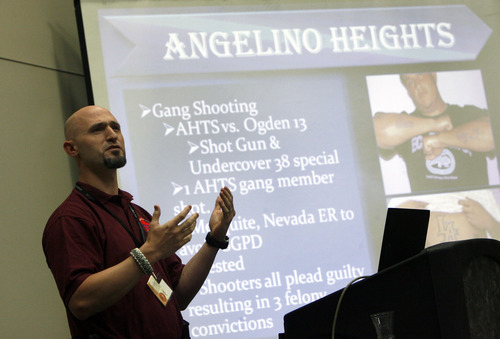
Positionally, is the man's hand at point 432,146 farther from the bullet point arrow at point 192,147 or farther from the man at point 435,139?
the bullet point arrow at point 192,147

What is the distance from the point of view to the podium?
125 centimetres

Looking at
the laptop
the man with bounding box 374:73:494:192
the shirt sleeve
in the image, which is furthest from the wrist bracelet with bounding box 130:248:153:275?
the man with bounding box 374:73:494:192

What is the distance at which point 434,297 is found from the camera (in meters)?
1.26

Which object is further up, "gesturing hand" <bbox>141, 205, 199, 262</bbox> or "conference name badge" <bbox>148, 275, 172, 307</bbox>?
"gesturing hand" <bbox>141, 205, 199, 262</bbox>

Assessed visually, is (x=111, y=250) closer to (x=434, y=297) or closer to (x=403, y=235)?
(x=403, y=235)

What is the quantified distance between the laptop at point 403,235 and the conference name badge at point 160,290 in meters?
0.74

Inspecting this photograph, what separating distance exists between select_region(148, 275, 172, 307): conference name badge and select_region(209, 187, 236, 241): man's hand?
305 mm

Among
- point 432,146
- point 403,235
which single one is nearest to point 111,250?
point 403,235

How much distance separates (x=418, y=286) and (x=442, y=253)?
10 cm

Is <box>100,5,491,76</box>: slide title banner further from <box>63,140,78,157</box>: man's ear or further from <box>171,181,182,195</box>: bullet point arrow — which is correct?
<box>63,140,78,157</box>: man's ear

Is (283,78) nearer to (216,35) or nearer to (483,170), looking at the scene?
(216,35)

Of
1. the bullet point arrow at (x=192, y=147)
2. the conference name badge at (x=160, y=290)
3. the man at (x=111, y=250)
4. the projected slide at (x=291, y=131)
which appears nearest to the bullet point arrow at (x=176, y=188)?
the projected slide at (x=291, y=131)

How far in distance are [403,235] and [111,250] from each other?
36.2 inches

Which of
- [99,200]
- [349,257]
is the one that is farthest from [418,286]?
[349,257]
